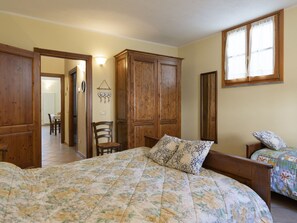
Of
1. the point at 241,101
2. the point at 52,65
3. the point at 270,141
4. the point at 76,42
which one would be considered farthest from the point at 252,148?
the point at 52,65

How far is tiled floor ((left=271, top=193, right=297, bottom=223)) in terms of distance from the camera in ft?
7.24

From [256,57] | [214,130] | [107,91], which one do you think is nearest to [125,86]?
[107,91]

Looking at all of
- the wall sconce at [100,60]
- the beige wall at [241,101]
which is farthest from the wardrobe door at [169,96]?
the wall sconce at [100,60]

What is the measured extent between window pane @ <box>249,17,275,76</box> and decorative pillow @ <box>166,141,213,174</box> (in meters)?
2.25

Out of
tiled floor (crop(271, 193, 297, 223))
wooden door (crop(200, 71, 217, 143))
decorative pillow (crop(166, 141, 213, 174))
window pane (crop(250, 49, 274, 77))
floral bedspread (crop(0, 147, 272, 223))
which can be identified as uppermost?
window pane (crop(250, 49, 274, 77))

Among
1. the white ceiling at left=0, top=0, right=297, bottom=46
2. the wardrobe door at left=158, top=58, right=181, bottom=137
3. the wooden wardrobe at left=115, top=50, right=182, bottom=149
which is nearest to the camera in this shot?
the white ceiling at left=0, top=0, right=297, bottom=46

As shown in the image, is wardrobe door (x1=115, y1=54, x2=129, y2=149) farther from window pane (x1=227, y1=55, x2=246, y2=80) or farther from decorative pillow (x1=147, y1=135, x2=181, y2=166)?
window pane (x1=227, y1=55, x2=246, y2=80)

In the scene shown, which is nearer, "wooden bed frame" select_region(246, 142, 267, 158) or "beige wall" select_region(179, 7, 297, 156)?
"wooden bed frame" select_region(246, 142, 267, 158)

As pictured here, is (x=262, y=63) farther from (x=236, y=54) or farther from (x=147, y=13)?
(x=147, y=13)

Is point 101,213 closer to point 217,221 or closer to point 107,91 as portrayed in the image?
point 217,221

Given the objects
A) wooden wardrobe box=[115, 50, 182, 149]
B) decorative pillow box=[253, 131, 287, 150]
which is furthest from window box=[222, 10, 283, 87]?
wooden wardrobe box=[115, 50, 182, 149]

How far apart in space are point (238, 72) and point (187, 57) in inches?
57.9

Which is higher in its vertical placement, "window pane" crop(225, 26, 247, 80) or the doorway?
"window pane" crop(225, 26, 247, 80)

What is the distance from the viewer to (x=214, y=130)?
4.39m
